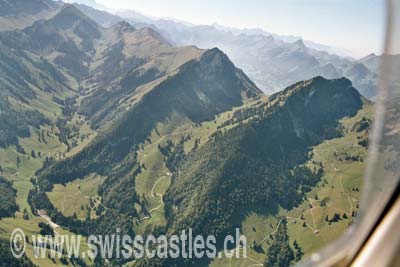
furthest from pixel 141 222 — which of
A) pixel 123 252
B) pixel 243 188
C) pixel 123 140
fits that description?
pixel 123 140

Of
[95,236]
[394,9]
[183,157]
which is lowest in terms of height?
[95,236]

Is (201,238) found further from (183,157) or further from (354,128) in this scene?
(354,128)

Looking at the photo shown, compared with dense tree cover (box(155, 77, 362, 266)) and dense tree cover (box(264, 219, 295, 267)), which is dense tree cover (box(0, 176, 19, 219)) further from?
dense tree cover (box(264, 219, 295, 267))

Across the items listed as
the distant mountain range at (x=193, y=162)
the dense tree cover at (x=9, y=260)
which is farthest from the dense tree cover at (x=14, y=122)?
the dense tree cover at (x=9, y=260)

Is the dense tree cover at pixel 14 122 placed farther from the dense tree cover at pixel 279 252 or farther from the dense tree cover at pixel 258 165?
the dense tree cover at pixel 279 252
